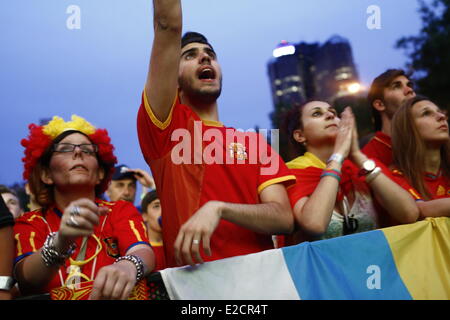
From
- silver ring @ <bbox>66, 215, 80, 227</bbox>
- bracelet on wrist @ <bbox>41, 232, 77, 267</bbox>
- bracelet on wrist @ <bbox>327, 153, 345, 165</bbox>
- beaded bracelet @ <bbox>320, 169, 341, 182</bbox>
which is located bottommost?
bracelet on wrist @ <bbox>41, 232, 77, 267</bbox>

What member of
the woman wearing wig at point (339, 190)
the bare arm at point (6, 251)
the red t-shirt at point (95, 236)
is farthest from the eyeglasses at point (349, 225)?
the bare arm at point (6, 251)

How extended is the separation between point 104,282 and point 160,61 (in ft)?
3.54

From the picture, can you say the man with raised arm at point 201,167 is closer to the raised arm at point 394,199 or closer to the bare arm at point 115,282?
the bare arm at point 115,282

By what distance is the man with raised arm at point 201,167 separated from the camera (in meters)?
2.52

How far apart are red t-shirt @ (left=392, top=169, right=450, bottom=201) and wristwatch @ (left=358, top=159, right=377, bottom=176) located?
304 mm

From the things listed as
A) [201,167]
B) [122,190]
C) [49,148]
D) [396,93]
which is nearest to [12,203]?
[122,190]

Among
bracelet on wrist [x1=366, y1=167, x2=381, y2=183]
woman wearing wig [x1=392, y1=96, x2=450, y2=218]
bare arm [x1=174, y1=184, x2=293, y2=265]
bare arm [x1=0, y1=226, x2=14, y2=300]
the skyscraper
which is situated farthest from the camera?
the skyscraper

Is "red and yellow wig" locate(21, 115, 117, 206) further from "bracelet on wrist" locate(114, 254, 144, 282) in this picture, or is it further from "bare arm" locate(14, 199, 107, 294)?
"bracelet on wrist" locate(114, 254, 144, 282)

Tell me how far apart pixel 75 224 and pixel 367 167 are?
1.86 m

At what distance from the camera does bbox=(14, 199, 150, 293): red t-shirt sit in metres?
2.63

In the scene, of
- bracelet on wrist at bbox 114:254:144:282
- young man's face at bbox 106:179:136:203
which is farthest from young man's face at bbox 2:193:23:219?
bracelet on wrist at bbox 114:254:144:282

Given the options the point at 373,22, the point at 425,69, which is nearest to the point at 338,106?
the point at 425,69

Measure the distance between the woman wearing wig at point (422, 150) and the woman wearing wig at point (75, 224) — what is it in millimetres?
1843
